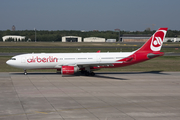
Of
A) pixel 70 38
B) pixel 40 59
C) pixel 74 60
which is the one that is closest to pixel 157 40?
pixel 74 60

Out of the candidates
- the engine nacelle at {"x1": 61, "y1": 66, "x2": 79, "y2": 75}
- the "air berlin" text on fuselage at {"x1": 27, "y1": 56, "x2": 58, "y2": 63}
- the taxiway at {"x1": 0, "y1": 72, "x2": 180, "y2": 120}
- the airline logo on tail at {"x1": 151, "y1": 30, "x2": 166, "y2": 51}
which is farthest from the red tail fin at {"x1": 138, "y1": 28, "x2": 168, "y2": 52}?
the "air berlin" text on fuselage at {"x1": 27, "y1": 56, "x2": 58, "y2": 63}

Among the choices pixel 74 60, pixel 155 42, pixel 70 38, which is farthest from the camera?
pixel 70 38

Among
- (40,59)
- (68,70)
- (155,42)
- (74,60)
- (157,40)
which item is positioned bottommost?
(68,70)

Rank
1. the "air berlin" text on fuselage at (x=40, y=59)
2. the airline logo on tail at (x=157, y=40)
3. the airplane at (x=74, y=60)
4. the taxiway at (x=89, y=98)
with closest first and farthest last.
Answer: the taxiway at (x=89, y=98) < the airplane at (x=74, y=60) < the "air berlin" text on fuselage at (x=40, y=59) < the airline logo on tail at (x=157, y=40)

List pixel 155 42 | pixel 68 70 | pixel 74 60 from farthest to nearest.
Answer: pixel 155 42
pixel 74 60
pixel 68 70

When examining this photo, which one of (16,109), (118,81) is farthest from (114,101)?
(118,81)

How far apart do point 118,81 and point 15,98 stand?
1479 centimetres

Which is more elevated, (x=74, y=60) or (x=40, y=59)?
(x=40, y=59)

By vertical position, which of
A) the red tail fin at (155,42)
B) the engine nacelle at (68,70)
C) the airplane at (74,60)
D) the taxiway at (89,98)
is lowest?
the taxiway at (89,98)

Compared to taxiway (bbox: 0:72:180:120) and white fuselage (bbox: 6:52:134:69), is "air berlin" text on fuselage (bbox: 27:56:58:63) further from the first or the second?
taxiway (bbox: 0:72:180:120)

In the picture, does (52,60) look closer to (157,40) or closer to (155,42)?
(155,42)

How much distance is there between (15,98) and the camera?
78.7 feet

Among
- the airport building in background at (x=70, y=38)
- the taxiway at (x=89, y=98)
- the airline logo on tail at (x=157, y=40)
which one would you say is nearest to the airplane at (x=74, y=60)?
the airline logo on tail at (x=157, y=40)

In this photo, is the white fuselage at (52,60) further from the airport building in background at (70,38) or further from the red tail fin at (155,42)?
the airport building in background at (70,38)
